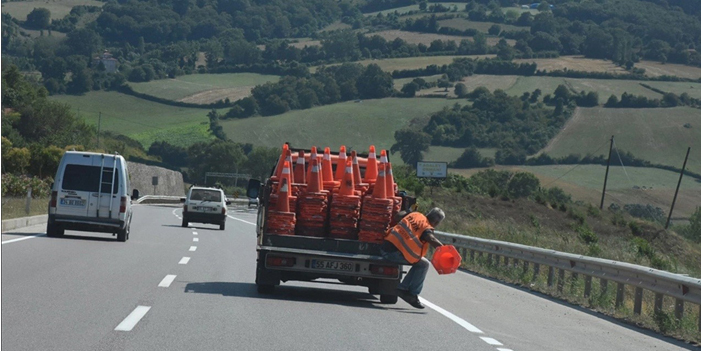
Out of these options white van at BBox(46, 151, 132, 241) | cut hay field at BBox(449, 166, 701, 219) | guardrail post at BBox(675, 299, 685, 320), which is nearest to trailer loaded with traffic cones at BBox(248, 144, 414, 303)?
guardrail post at BBox(675, 299, 685, 320)

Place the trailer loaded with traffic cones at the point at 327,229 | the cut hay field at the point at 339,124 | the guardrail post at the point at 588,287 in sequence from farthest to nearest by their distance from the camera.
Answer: the cut hay field at the point at 339,124
the guardrail post at the point at 588,287
the trailer loaded with traffic cones at the point at 327,229

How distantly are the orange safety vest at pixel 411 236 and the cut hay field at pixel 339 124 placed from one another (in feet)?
324

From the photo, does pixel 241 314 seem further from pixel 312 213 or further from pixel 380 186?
pixel 380 186

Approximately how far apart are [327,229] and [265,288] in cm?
126

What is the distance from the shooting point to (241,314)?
41.8ft

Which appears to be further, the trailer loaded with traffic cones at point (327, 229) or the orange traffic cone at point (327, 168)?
the orange traffic cone at point (327, 168)

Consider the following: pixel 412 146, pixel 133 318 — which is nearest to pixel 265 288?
pixel 133 318

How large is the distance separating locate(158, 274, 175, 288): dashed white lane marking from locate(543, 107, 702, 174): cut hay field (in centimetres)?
9605

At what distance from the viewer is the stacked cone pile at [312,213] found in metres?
15.5

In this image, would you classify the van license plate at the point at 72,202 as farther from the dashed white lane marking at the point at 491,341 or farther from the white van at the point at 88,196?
the dashed white lane marking at the point at 491,341

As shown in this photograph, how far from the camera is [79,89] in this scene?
532 ft

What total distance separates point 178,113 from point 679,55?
86349mm

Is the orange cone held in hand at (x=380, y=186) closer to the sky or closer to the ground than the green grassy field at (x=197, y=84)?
closer to the ground

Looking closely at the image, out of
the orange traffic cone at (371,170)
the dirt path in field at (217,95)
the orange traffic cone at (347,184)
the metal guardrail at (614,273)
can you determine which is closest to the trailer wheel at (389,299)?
the orange traffic cone at (347,184)
